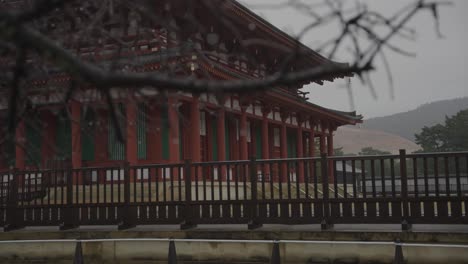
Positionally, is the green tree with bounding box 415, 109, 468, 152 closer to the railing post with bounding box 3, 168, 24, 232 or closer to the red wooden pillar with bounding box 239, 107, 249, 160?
the red wooden pillar with bounding box 239, 107, 249, 160

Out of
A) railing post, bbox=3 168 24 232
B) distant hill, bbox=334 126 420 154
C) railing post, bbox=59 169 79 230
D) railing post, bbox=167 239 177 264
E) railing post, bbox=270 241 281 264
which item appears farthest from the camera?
distant hill, bbox=334 126 420 154

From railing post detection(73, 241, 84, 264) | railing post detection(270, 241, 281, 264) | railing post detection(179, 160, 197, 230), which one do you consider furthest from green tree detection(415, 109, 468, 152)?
railing post detection(73, 241, 84, 264)

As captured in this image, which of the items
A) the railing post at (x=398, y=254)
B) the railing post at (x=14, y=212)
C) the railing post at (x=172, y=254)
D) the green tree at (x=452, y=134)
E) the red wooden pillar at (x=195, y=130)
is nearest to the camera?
the railing post at (x=398, y=254)

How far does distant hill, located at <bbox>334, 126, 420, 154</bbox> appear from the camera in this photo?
6240 inches

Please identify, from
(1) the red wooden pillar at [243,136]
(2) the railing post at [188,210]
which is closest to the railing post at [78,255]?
(2) the railing post at [188,210]

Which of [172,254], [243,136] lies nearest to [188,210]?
[172,254]

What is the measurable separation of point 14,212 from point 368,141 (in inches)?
6625

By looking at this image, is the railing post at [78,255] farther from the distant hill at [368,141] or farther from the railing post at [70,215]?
the distant hill at [368,141]

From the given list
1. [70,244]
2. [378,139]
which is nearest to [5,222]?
[70,244]

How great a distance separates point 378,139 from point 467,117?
120m

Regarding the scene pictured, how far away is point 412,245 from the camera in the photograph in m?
6.47

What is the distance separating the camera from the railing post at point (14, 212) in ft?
33.7

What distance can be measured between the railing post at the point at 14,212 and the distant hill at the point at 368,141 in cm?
14860

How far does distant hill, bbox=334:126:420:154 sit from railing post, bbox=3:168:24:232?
148602 millimetres
